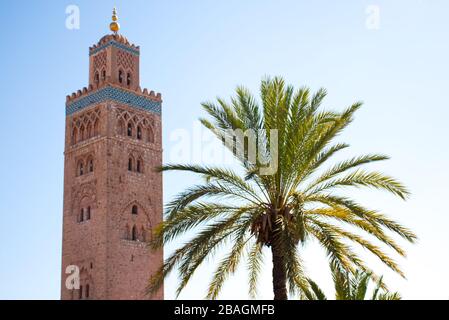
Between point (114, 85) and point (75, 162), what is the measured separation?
388 centimetres

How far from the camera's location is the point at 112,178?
111 feet

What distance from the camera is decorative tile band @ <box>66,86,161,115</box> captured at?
35.1 m

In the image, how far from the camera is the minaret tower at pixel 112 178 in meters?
33.1

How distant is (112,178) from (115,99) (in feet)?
12.0

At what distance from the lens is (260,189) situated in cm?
1491

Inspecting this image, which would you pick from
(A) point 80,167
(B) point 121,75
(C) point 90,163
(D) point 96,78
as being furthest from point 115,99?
(A) point 80,167

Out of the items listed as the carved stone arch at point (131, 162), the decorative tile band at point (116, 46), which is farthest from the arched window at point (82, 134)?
the decorative tile band at point (116, 46)

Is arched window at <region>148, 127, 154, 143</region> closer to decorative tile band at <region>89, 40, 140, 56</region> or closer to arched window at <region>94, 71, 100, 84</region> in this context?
arched window at <region>94, 71, 100, 84</region>

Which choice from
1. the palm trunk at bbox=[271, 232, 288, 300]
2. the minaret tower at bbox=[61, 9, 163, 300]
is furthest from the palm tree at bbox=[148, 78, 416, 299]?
the minaret tower at bbox=[61, 9, 163, 300]

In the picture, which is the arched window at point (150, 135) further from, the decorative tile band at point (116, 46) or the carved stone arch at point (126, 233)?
the carved stone arch at point (126, 233)

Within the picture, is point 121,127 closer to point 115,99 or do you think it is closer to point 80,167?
point 115,99
